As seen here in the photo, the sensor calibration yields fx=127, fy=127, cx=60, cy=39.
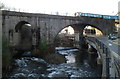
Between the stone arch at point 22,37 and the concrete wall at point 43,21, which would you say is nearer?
the concrete wall at point 43,21

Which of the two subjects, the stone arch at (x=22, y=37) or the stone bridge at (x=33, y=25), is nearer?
the stone bridge at (x=33, y=25)

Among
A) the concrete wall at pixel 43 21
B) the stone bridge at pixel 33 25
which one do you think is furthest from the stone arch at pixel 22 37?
the concrete wall at pixel 43 21

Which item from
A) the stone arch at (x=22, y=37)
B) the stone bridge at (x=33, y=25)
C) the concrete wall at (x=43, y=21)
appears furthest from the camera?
the stone arch at (x=22, y=37)

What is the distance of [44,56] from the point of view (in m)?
25.8

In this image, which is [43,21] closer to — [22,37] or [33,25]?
[33,25]

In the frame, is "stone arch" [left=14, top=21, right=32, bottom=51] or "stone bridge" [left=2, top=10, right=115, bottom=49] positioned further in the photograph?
"stone arch" [left=14, top=21, right=32, bottom=51]

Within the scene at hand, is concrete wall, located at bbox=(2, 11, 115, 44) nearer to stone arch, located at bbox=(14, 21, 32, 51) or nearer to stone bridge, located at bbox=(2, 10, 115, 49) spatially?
stone bridge, located at bbox=(2, 10, 115, 49)

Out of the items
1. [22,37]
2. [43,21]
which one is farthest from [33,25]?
[22,37]

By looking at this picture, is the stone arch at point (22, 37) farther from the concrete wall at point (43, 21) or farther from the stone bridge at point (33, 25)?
the concrete wall at point (43, 21)

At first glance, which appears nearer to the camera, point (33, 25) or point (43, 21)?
point (33, 25)

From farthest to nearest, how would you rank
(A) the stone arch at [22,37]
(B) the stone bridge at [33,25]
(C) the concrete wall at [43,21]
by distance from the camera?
(A) the stone arch at [22,37] < (B) the stone bridge at [33,25] < (C) the concrete wall at [43,21]

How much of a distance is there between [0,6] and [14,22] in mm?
4660

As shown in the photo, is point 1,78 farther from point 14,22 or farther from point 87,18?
point 87,18

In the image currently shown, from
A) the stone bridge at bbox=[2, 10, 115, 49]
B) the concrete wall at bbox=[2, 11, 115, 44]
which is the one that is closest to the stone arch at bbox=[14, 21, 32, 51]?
the stone bridge at bbox=[2, 10, 115, 49]
